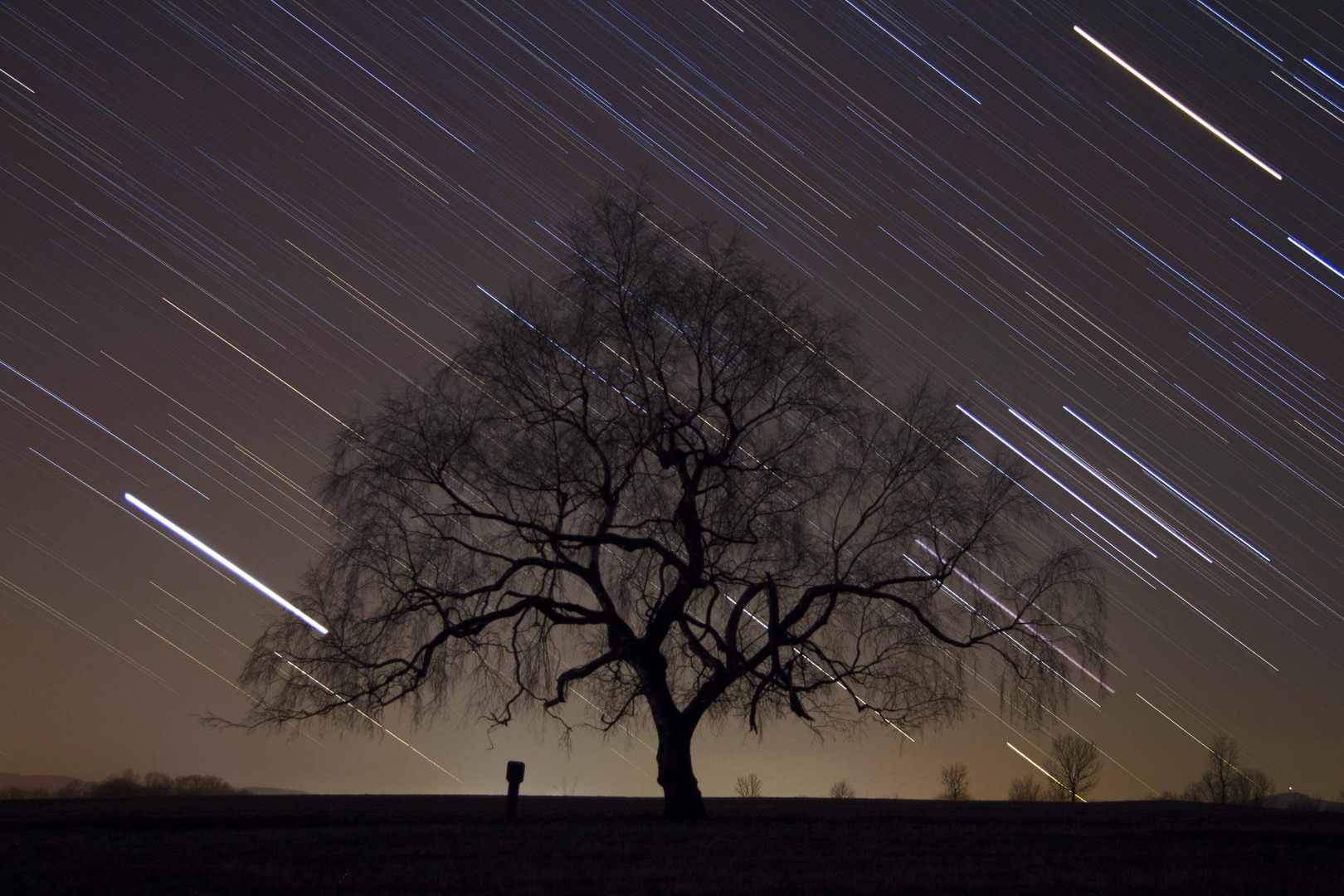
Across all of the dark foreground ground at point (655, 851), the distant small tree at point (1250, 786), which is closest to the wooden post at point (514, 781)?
the dark foreground ground at point (655, 851)

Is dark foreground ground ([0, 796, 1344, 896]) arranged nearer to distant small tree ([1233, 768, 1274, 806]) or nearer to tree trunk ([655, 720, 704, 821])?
tree trunk ([655, 720, 704, 821])

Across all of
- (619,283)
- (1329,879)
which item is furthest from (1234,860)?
(619,283)

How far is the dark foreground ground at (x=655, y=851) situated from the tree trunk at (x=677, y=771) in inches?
25.2

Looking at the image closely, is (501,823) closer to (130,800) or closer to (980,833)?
(980,833)

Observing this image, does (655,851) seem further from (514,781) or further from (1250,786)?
(1250,786)

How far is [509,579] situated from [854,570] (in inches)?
226

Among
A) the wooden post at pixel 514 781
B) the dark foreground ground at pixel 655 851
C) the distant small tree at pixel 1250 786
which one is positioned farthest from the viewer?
the distant small tree at pixel 1250 786

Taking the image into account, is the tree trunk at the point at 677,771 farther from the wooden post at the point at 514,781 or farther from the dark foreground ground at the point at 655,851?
the wooden post at the point at 514,781

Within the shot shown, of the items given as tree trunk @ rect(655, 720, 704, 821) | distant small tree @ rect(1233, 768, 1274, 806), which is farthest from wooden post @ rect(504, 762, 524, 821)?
distant small tree @ rect(1233, 768, 1274, 806)

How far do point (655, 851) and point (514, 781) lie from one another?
5.59 m

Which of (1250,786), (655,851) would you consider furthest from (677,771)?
(1250,786)

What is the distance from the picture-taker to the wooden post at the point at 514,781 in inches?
661

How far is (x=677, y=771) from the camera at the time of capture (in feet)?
56.2

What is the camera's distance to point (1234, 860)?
38.3 ft
